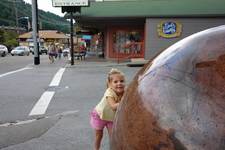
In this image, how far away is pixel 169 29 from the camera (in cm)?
1527

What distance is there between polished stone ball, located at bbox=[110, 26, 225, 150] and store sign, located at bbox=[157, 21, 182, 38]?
14.4 metres

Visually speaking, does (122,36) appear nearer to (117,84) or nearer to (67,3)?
(67,3)

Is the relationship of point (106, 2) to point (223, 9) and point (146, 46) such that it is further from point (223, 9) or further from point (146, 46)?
point (223, 9)

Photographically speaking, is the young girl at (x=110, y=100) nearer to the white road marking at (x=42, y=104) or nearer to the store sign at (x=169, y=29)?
the white road marking at (x=42, y=104)

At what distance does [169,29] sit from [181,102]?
14906mm

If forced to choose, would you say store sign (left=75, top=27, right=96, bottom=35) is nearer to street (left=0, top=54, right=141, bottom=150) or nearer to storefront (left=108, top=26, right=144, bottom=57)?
storefront (left=108, top=26, right=144, bottom=57)

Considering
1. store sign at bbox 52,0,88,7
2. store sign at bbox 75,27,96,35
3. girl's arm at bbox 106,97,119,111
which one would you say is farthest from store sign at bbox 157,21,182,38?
girl's arm at bbox 106,97,119,111

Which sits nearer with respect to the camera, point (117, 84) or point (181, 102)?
point (181, 102)

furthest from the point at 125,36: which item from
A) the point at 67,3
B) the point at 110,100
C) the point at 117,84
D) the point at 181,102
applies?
the point at 181,102

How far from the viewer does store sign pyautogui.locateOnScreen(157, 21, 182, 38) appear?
15188mm

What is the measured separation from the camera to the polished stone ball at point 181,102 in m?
1.10

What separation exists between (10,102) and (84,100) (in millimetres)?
1984

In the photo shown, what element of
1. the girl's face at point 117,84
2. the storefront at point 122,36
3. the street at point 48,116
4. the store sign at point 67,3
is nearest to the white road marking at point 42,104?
the street at point 48,116

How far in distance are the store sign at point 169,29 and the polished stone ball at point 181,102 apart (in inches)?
568
